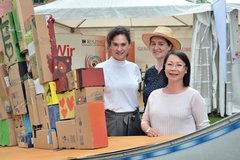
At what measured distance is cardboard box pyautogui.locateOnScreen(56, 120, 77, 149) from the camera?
A: 2153 mm

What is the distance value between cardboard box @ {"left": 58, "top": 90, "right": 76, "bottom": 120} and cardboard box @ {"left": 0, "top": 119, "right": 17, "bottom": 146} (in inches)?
25.9

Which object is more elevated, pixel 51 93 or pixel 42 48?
pixel 42 48

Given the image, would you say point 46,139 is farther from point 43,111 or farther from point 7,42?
point 7,42

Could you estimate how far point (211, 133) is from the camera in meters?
1.68

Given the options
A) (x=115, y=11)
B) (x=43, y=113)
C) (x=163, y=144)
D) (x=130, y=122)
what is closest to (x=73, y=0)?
(x=115, y=11)

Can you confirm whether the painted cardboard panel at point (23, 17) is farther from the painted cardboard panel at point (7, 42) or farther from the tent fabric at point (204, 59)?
the tent fabric at point (204, 59)

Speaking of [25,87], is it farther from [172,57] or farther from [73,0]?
[73,0]

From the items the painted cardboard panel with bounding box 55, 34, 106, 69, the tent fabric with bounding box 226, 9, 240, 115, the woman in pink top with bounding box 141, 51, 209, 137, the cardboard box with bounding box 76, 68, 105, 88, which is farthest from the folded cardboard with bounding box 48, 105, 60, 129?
the tent fabric with bounding box 226, 9, 240, 115

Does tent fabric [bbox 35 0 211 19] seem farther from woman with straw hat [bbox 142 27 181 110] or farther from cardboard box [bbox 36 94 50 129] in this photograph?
cardboard box [bbox 36 94 50 129]

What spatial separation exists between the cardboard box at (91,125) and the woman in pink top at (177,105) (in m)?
0.42

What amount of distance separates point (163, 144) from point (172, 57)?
2.49 feet

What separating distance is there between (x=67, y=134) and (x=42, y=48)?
0.45 meters

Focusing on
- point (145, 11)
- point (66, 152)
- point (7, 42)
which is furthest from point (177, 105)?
point (145, 11)

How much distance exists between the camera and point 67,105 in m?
2.19
